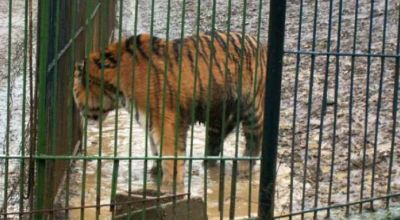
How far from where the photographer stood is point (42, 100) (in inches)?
200

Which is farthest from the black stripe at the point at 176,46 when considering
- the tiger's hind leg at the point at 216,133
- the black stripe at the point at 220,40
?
the tiger's hind leg at the point at 216,133

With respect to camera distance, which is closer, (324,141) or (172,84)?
(172,84)

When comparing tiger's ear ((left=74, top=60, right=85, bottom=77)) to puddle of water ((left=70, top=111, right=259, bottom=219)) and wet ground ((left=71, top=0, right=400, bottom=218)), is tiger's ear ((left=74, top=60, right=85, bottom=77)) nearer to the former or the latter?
wet ground ((left=71, top=0, right=400, bottom=218))

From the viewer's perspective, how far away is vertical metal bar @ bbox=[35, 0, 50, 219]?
4.97m

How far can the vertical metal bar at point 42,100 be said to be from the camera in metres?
4.97

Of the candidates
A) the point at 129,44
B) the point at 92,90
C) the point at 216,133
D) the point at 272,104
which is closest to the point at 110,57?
the point at 129,44

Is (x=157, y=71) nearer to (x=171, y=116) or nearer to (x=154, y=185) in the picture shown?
(x=171, y=116)

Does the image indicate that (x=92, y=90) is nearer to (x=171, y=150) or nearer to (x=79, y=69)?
(x=79, y=69)

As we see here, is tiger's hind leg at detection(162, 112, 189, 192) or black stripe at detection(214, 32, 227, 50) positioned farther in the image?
black stripe at detection(214, 32, 227, 50)

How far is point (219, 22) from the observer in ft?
50.8

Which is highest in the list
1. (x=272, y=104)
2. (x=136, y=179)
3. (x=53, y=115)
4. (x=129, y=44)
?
(x=129, y=44)

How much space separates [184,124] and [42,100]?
6.73 feet

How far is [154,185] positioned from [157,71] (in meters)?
1.08

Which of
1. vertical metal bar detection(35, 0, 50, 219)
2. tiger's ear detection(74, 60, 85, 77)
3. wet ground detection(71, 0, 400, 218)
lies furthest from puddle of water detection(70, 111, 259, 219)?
tiger's ear detection(74, 60, 85, 77)
